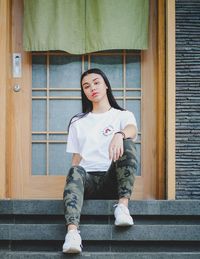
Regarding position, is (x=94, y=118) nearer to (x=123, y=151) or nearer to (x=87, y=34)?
(x=123, y=151)

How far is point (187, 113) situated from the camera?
4.33m

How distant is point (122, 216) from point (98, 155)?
25.6 inches

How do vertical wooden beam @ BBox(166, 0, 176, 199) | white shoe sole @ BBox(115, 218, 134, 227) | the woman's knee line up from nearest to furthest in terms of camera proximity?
white shoe sole @ BBox(115, 218, 134, 227)
the woman's knee
vertical wooden beam @ BBox(166, 0, 176, 199)

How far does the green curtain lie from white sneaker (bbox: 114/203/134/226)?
1835 millimetres

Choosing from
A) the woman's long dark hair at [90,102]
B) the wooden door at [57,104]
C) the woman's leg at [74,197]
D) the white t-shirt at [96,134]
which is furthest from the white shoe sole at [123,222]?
the wooden door at [57,104]

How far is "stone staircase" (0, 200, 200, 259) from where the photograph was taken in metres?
3.13

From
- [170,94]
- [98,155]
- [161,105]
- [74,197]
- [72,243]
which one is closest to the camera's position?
[72,243]

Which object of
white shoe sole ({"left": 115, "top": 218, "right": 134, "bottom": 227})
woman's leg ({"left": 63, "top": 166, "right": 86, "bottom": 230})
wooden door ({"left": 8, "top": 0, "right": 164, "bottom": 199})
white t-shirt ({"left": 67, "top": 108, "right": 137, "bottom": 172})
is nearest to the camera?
woman's leg ({"left": 63, "top": 166, "right": 86, "bottom": 230})

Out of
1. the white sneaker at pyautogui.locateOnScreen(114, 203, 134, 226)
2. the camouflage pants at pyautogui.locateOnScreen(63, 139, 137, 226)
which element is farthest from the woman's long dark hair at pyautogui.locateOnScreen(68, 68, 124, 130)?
the white sneaker at pyautogui.locateOnScreen(114, 203, 134, 226)

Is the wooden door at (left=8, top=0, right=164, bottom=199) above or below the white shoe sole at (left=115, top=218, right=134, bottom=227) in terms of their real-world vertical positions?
above

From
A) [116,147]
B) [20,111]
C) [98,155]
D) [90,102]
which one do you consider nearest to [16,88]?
[20,111]

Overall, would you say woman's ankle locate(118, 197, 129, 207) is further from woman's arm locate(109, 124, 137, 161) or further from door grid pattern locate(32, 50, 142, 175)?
door grid pattern locate(32, 50, 142, 175)

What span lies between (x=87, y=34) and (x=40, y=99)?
0.77m

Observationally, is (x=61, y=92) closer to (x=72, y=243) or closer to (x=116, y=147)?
(x=116, y=147)
